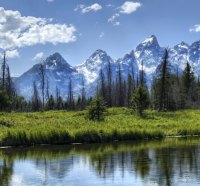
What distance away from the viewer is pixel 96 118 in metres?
72.1

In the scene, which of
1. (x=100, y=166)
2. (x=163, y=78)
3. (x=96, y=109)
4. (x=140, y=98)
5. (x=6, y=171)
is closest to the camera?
(x=6, y=171)

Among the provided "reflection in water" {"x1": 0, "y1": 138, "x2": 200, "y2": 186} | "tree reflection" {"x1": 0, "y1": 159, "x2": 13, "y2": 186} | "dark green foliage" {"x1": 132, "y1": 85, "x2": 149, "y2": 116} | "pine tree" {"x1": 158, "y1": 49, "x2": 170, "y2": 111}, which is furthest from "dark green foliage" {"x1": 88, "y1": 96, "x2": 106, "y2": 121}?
"tree reflection" {"x1": 0, "y1": 159, "x2": 13, "y2": 186}

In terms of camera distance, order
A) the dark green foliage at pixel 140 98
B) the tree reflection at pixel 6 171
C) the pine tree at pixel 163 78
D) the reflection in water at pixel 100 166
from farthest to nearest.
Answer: the pine tree at pixel 163 78 → the dark green foliage at pixel 140 98 → the tree reflection at pixel 6 171 → the reflection in water at pixel 100 166

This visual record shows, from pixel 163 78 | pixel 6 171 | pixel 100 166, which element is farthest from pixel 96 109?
pixel 6 171

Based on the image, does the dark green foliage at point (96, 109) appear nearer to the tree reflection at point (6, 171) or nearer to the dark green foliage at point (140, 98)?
the dark green foliage at point (140, 98)

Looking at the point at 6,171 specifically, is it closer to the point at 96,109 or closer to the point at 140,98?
the point at 96,109

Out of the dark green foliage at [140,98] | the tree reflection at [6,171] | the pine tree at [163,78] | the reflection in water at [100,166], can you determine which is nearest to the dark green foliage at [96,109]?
the dark green foliage at [140,98]

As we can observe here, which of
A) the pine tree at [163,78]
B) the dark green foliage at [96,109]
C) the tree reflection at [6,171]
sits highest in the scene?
the pine tree at [163,78]

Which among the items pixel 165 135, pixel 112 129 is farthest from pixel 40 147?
pixel 165 135

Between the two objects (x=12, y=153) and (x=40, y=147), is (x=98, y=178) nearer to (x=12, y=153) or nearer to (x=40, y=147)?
(x=12, y=153)

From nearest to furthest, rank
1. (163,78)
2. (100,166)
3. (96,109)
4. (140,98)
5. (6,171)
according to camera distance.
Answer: (6,171), (100,166), (96,109), (140,98), (163,78)

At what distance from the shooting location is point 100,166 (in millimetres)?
30891

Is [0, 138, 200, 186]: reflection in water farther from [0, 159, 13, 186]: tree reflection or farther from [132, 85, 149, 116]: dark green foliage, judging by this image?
[132, 85, 149, 116]: dark green foliage

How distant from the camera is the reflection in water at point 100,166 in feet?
81.6
